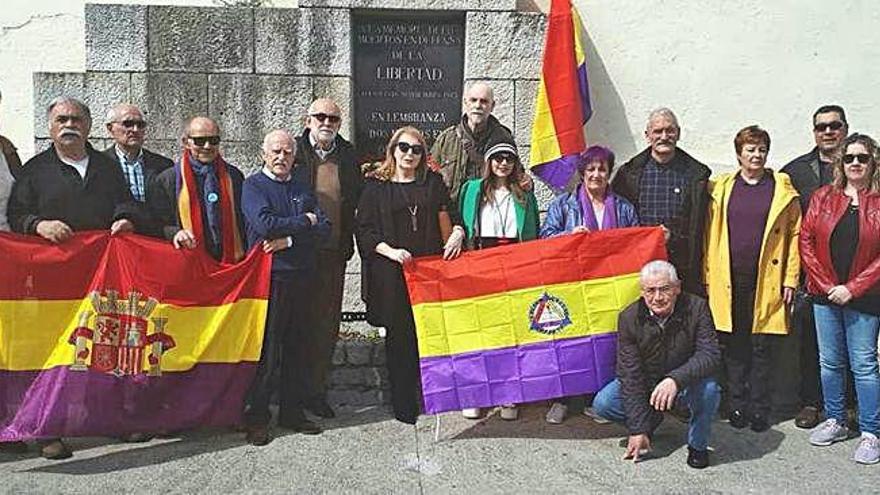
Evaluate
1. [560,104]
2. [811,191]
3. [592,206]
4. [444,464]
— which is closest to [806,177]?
[811,191]

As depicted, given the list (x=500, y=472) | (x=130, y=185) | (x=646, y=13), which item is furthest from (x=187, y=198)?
(x=646, y=13)

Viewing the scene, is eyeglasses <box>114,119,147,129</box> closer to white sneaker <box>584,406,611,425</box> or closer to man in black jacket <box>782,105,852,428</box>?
white sneaker <box>584,406,611,425</box>

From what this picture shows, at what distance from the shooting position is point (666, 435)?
5066 mm

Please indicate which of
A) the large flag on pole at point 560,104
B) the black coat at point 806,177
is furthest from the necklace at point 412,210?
the black coat at point 806,177

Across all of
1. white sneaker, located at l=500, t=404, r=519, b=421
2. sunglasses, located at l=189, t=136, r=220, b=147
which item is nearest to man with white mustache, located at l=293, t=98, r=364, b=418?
sunglasses, located at l=189, t=136, r=220, b=147

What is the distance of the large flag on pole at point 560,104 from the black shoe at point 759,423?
2141 mm

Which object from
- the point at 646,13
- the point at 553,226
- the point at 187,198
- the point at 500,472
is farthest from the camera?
the point at 646,13

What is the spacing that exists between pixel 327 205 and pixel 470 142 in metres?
1.00

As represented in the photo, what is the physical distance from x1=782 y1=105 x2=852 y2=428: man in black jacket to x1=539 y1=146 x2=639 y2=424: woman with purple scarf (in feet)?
3.62

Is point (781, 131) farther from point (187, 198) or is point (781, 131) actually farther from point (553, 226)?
point (187, 198)

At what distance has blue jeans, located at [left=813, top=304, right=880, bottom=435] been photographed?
15.6ft

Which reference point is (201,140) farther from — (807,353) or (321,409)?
(807,353)

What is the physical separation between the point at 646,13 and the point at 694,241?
2.23m

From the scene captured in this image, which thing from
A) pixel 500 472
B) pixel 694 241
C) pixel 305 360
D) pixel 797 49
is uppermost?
pixel 797 49
